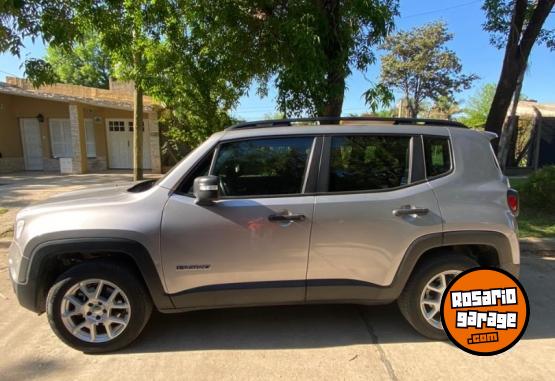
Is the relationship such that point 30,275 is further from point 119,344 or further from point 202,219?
point 202,219

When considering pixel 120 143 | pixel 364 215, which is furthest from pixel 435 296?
pixel 120 143

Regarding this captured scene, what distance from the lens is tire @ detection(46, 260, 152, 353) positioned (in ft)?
9.70

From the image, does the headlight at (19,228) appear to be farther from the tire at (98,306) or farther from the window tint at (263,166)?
the window tint at (263,166)

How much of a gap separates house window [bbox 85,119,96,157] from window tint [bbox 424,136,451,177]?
16142 millimetres

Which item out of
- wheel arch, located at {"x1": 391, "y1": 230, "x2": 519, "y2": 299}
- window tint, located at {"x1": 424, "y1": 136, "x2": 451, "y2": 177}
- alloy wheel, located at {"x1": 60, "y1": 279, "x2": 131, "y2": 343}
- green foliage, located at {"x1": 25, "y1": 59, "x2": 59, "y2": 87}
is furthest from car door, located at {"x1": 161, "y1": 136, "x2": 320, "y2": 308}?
green foliage, located at {"x1": 25, "y1": 59, "x2": 59, "y2": 87}

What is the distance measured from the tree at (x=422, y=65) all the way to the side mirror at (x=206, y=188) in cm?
2585

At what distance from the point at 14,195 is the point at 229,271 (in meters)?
9.41

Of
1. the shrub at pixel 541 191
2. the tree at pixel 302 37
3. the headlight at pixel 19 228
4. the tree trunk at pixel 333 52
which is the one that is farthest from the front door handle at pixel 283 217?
the shrub at pixel 541 191

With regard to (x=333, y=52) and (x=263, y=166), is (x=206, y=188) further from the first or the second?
(x=333, y=52)

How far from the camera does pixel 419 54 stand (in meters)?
27.5

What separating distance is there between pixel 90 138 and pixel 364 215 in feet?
53.1

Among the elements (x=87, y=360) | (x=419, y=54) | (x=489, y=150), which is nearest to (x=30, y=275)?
(x=87, y=360)

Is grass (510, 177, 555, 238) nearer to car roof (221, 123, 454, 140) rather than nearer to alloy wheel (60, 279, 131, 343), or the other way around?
car roof (221, 123, 454, 140)

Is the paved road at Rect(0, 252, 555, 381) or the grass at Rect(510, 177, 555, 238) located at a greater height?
the grass at Rect(510, 177, 555, 238)
